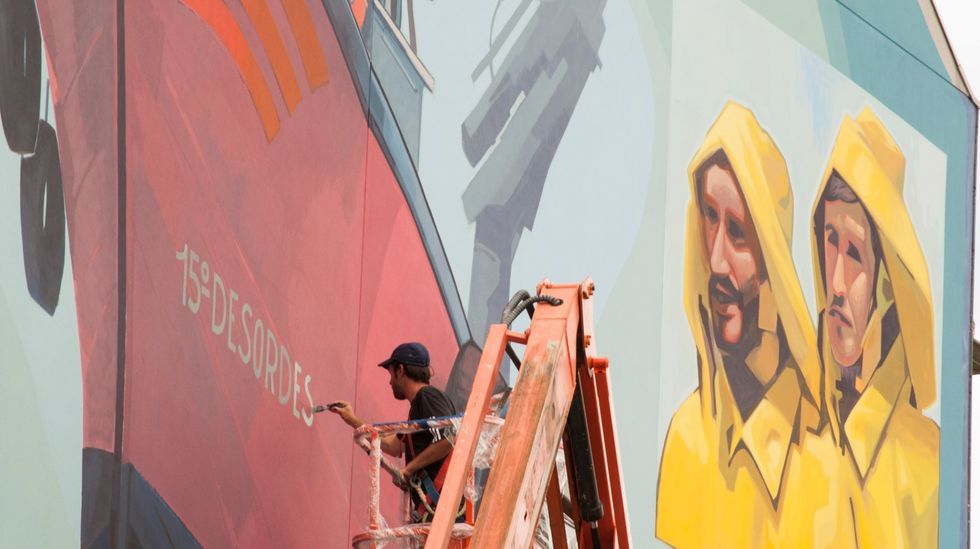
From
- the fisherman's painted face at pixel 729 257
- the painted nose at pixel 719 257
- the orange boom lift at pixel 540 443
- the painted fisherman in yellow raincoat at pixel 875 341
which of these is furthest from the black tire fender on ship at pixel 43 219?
the painted fisherman in yellow raincoat at pixel 875 341

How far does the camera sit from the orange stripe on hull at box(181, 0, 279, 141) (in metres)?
11.7

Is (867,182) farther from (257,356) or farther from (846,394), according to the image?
(257,356)

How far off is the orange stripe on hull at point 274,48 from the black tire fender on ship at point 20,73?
7.03 ft

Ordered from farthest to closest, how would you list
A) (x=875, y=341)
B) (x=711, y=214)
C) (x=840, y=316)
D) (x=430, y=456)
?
(x=875, y=341) → (x=840, y=316) → (x=711, y=214) → (x=430, y=456)

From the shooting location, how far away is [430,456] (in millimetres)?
10664

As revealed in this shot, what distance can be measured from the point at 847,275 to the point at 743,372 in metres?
3.42

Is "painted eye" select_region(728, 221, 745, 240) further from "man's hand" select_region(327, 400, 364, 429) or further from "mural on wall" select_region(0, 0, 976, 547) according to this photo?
"man's hand" select_region(327, 400, 364, 429)

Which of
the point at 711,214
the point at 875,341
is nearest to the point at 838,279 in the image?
the point at 875,341

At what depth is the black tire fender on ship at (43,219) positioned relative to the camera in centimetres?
1008

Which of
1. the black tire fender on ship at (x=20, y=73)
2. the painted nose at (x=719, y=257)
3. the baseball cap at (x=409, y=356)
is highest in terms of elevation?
the painted nose at (x=719, y=257)

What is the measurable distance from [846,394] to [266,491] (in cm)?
1102

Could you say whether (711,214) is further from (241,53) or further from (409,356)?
(241,53)

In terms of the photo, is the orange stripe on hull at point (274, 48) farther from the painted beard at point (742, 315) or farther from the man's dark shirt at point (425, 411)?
the painted beard at point (742, 315)

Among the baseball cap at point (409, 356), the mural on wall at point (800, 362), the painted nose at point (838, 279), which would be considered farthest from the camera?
the painted nose at point (838, 279)
